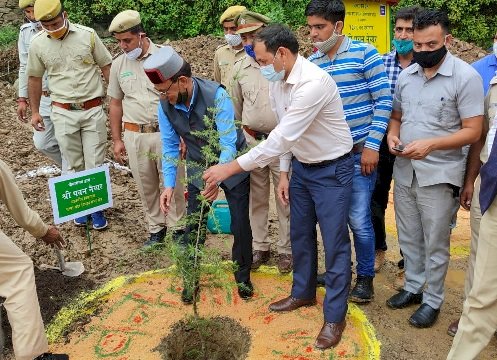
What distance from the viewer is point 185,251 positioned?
3.80 m

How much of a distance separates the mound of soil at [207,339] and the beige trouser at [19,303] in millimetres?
945

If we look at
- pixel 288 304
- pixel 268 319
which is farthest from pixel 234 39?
pixel 268 319

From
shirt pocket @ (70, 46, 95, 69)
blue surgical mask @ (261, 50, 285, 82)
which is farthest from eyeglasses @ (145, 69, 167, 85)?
shirt pocket @ (70, 46, 95, 69)

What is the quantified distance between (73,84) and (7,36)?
6.87 meters

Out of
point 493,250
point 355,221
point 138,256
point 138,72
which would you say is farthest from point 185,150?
point 493,250

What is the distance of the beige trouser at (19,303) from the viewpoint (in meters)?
3.36

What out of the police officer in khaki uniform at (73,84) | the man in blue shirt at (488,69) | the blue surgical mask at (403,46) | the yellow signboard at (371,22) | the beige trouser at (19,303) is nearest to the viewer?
the beige trouser at (19,303)

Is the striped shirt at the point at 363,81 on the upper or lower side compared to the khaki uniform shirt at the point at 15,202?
upper

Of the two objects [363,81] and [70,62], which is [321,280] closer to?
[363,81]

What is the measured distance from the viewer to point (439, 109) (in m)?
3.63

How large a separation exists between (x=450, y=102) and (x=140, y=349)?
2821mm

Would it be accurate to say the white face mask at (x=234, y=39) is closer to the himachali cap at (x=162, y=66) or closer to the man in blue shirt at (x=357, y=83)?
the man in blue shirt at (x=357, y=83)

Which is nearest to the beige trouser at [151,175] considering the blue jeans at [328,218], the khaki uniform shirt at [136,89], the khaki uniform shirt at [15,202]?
the khaki uniform shirt at [136,89]

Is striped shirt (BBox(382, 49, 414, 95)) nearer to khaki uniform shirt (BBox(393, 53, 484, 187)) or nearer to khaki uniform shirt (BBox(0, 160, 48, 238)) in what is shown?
khaki uniform shirt (BBox(393, 53, 484, 187))
